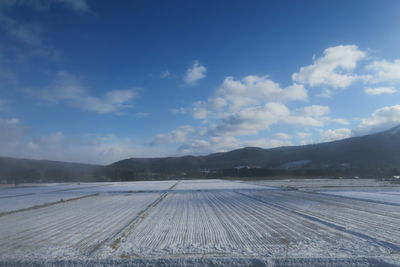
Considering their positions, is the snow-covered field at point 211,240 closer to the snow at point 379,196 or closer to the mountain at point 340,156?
the snow at point 379,196

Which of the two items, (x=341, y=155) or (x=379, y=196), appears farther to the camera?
(x=341, y=155)

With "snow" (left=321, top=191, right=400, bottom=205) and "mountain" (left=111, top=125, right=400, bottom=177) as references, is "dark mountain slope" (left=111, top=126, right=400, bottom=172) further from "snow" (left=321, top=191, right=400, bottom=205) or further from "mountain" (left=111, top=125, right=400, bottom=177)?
"snow" (left=321, top=191, right=400, bottom=205)

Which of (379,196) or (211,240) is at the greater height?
(379,196)

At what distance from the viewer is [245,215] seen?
1596cm

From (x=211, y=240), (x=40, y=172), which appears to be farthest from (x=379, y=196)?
(x=40, y=172)

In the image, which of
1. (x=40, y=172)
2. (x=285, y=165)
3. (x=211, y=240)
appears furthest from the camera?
(x=285, y=165)

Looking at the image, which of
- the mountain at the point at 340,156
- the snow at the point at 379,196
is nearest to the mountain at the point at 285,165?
the mountain at the point at 340,156

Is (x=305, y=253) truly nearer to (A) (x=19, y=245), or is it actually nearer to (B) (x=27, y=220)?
(A) (x=19, y=245)

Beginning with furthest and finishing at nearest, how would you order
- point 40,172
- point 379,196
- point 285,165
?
point 285,165, point 40,172, point 379,196

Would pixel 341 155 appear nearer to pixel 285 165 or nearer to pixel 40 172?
pixel 285 165

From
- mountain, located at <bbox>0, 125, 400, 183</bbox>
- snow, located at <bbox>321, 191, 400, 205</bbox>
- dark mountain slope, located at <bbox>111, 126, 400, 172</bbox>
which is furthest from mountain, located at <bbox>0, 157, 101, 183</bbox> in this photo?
snow, located at <bbox>321, 191, 400, 205</bbox>

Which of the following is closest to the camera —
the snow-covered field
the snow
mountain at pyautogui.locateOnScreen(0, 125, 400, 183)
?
the snow-covered field

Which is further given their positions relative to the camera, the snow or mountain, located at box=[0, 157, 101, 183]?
mountain, located at box=[0, 157, 101, 183]

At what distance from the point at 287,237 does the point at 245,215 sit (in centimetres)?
575
